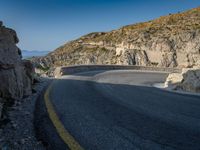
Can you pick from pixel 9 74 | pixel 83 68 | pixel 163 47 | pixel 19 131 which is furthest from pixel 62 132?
pixel 163 47

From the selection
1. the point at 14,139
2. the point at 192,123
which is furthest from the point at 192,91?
the point at 14,139

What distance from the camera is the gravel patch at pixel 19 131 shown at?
4.60m

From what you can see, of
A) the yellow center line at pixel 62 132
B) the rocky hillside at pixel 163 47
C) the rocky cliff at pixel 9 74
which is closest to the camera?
the yellow center line at pixel 62 132

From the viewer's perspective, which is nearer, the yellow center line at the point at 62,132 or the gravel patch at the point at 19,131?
the yellow center line at the point at 62,132

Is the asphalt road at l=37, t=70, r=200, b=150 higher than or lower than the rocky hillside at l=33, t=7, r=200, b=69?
lower

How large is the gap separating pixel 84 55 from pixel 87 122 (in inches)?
2740

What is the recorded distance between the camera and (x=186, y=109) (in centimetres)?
750

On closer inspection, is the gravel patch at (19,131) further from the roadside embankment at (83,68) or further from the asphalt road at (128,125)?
the roadside embankment at (83,68)

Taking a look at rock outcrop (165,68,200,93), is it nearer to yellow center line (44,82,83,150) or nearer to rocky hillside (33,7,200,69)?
yellow center line (44,82,83,150)

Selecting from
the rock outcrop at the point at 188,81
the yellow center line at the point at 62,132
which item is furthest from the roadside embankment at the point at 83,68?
the yellow center line at the point at 62,132

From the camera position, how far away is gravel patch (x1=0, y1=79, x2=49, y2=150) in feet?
15.1

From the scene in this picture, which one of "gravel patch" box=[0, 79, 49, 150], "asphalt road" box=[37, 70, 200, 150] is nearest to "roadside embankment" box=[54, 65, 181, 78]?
"asphalt road" box=[37, 70, 200, 150]

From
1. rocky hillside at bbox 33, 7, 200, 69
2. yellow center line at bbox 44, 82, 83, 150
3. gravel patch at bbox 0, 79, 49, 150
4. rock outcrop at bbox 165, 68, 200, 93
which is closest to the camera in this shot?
yellow center line at bbox 44, 82, 83, 150

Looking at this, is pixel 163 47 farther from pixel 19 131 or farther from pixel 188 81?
pixel 19 131
